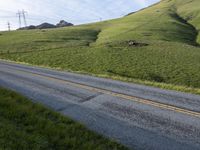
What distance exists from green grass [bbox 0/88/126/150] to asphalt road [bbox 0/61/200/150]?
595mm

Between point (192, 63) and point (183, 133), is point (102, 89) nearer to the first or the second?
point (183, 133)

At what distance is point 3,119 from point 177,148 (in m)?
5.24

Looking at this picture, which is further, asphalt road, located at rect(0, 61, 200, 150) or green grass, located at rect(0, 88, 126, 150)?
asphalt road, located at rect(0, 61, 200, 150)

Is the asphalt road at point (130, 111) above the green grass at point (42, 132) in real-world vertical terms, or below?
below

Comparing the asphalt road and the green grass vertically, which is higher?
the green grass

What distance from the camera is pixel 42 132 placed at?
9.41 m

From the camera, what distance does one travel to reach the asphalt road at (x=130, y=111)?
30.1ft

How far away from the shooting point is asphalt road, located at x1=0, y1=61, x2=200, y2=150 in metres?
9.17

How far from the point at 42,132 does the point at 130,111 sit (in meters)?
3.77

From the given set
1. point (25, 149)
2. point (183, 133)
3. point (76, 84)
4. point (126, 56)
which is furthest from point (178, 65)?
point (25, 149)

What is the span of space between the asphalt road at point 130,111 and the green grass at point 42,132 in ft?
1.95

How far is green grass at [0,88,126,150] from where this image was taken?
826cm

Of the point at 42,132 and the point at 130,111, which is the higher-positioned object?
the point at 42,132

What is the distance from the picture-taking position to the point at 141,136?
30.9 feet
